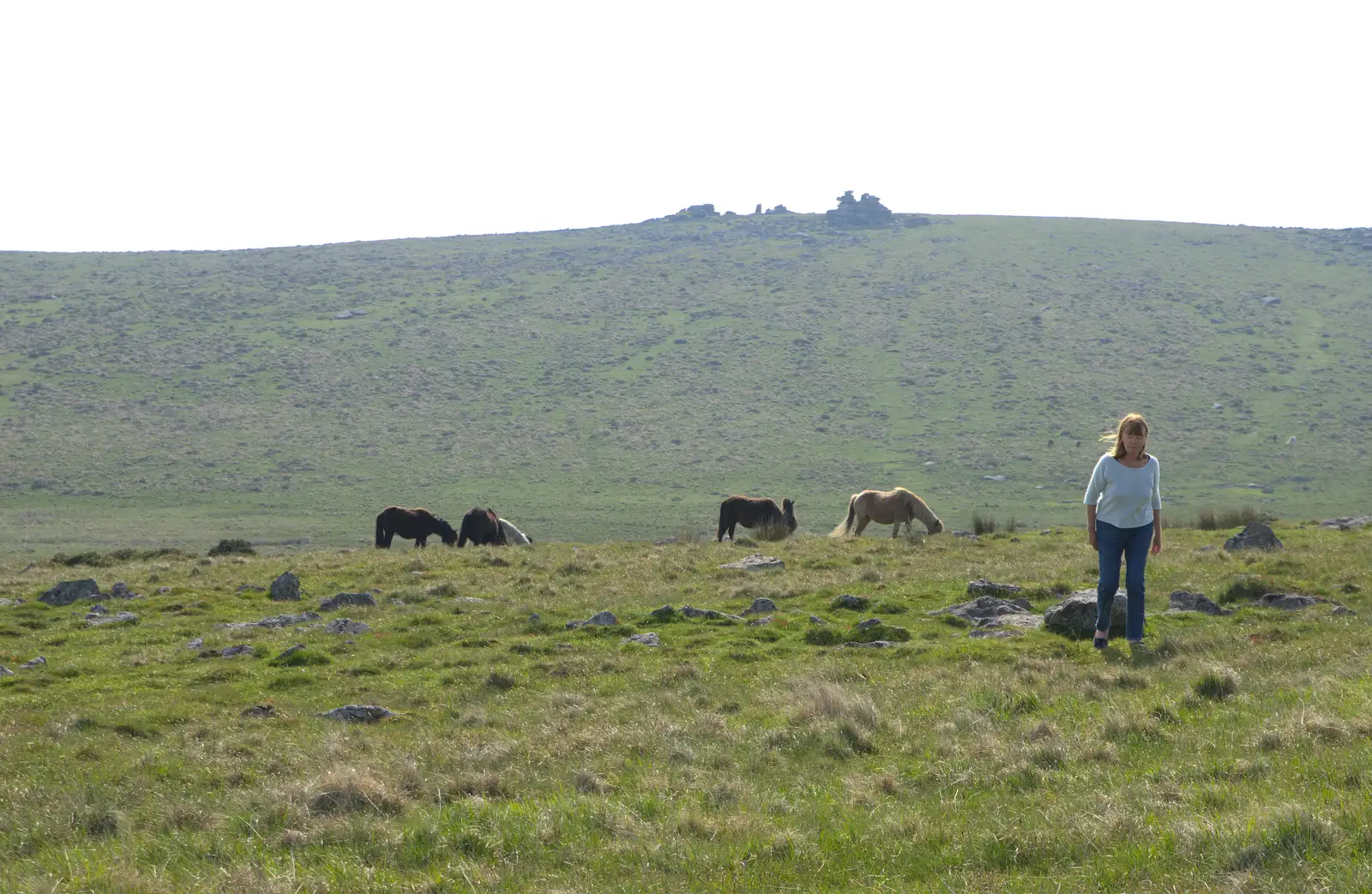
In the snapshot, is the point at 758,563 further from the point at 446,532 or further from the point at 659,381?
the point at 659,381

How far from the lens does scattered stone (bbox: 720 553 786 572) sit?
2078 centimetres

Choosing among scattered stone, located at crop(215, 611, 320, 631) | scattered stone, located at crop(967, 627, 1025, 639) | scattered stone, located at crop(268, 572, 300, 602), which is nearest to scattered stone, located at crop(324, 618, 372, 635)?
scattered stone, located at crop(215, 611, 320, 631)

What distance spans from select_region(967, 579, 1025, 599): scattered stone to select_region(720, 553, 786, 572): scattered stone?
5.07 m

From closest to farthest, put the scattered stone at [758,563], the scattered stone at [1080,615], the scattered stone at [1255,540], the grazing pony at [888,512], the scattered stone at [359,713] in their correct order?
the scattered stone at [359,713] → the scattered stone at [1080,615] → the scattered stone at [1255,540] → the scattered stone at [758,563] → the grazing pony at [888,512]

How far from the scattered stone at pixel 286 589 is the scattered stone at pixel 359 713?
8988mm

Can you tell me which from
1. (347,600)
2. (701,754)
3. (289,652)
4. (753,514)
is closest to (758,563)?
(347,600)

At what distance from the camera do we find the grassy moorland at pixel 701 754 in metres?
5.37

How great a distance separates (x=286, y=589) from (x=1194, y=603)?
14783mm

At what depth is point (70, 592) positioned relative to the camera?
18.9 metres

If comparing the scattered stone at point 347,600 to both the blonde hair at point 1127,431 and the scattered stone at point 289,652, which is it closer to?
the scattered stone at point 289,652

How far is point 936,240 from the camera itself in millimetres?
122188

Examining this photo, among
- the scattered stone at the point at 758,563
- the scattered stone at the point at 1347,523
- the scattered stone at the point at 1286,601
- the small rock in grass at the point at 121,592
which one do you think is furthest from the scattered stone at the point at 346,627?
the scattered stone at the point at 1347,523

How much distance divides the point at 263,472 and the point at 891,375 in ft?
150

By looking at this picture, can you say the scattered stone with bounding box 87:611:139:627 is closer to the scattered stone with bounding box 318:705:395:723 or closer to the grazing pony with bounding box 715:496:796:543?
the scattered stone with bounding box 318:705:395:723
